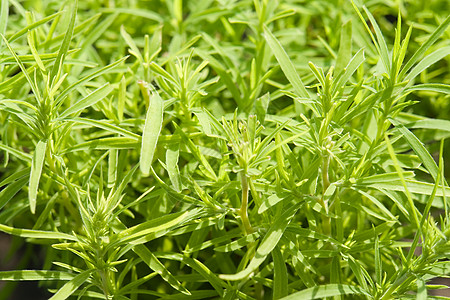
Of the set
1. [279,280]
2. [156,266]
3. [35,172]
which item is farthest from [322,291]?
[35,172]

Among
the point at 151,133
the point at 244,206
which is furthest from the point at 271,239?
the point at 151,133

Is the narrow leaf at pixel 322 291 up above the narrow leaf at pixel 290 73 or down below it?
below

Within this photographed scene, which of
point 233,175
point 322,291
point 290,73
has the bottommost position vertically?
point 322,291

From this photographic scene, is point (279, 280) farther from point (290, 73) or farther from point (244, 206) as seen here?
point (290, 73)

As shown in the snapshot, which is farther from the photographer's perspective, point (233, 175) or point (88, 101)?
point (233, 175)

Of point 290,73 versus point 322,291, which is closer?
point 322,291

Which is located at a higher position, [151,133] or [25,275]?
[151,133]

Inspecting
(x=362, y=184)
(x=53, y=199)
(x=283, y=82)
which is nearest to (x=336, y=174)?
(x=362, y=184)

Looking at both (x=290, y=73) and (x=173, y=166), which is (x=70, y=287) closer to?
(x=173, y=166)

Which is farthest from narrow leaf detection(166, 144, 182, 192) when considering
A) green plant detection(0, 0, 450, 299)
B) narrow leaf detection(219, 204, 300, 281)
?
narrow leaf detection(219, 204, 300, 281)

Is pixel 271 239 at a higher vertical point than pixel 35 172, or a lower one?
lower

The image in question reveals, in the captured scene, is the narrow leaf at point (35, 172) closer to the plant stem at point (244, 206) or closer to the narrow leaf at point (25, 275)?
the narrow leaf at point (25, 275)

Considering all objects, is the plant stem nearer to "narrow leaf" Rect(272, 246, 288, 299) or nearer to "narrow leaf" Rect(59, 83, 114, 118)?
"narrow leaf" Rect(272, 246, 288, 299)

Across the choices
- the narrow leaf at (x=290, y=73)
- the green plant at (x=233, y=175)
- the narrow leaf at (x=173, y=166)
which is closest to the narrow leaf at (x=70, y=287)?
the green plant at (x=233, y=175)
